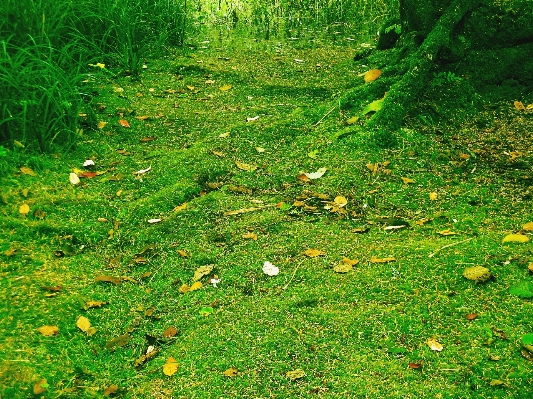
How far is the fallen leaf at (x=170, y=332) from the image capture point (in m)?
2.38

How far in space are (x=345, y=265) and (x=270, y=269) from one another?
1.33ft

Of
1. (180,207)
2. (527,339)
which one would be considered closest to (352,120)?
(180,207)

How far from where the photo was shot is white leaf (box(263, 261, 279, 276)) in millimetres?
2702

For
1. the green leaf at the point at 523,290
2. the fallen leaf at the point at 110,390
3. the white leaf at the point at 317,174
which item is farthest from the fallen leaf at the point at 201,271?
the green leaf at the point at 523,290

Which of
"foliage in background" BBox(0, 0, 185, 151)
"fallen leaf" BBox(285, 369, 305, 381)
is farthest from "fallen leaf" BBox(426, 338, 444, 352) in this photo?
"foliage in background" BBox(0, 0, 185, 151)

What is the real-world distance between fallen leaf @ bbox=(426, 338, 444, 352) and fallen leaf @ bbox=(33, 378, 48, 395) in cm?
160

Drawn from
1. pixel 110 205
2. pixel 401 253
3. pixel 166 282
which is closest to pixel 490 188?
pixel 401 253

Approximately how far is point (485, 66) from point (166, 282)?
3115mm

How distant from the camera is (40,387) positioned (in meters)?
2.03

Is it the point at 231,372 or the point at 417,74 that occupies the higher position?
the point at 417,74

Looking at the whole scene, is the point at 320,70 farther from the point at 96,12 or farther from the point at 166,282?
the point at 166,282

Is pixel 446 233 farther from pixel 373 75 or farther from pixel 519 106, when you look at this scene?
pixel 373 75

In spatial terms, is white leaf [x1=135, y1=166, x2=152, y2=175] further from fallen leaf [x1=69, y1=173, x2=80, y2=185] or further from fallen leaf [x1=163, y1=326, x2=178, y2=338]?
fallen leaf [x1=163, y1=326, x2=178, y2=338]

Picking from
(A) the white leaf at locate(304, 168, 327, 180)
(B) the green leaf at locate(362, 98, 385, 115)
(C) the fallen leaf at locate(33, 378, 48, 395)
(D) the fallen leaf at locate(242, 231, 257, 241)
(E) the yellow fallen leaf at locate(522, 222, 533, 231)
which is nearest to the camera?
(C) the fallen leaf at locate(33, 378, 48, 395)
